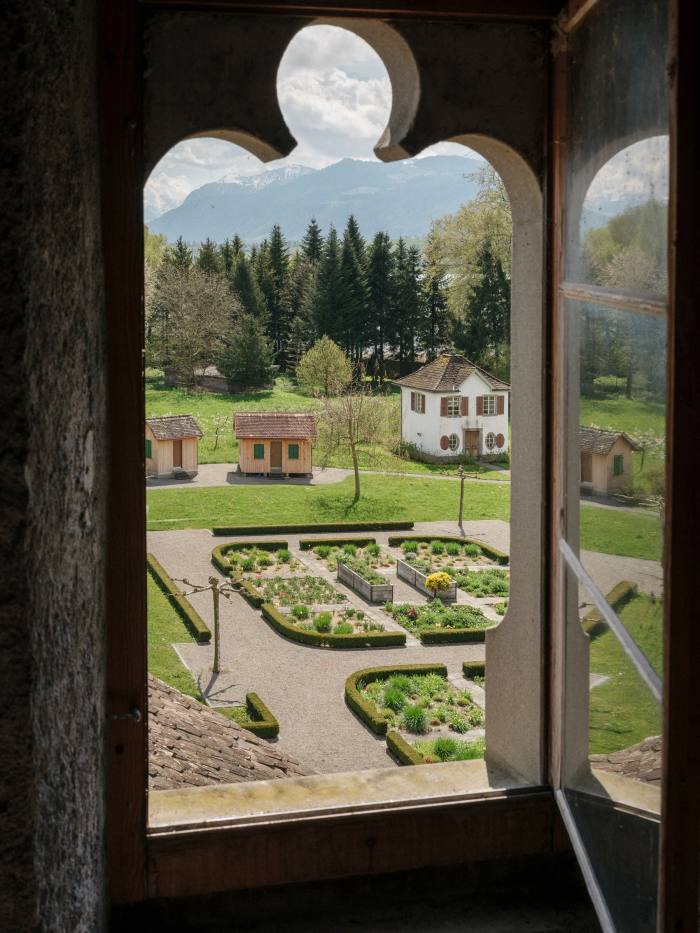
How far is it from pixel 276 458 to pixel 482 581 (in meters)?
10.1

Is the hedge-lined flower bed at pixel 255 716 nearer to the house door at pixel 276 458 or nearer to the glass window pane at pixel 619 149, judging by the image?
the glass window pane at pixel 619 149

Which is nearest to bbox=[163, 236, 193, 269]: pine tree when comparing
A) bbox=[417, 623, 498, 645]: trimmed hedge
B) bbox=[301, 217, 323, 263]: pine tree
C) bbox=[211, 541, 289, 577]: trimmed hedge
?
bbox=[301, 217, 323, 263]: pine tree

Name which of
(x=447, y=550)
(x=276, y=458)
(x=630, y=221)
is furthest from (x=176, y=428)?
(x=630, y=221)

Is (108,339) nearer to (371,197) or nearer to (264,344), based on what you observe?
(264,344)

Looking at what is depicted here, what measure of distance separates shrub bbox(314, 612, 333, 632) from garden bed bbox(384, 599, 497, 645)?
1.33 meters

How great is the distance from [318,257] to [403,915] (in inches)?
1553

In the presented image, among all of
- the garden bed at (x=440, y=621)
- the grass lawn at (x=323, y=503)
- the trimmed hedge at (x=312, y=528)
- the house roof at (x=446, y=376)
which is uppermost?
the house roof at (x=446, y=376)

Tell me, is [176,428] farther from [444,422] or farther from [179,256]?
[179,256]

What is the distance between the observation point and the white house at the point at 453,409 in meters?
32.3

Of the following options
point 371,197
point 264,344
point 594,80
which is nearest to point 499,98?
point 594,80

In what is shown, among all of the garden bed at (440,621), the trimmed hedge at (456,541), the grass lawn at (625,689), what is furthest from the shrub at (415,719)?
the grass lawn at (625,689)

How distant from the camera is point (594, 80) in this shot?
5.86 feet

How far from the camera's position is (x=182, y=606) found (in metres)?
22.7

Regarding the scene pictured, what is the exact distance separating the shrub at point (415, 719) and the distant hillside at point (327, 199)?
103 metres
